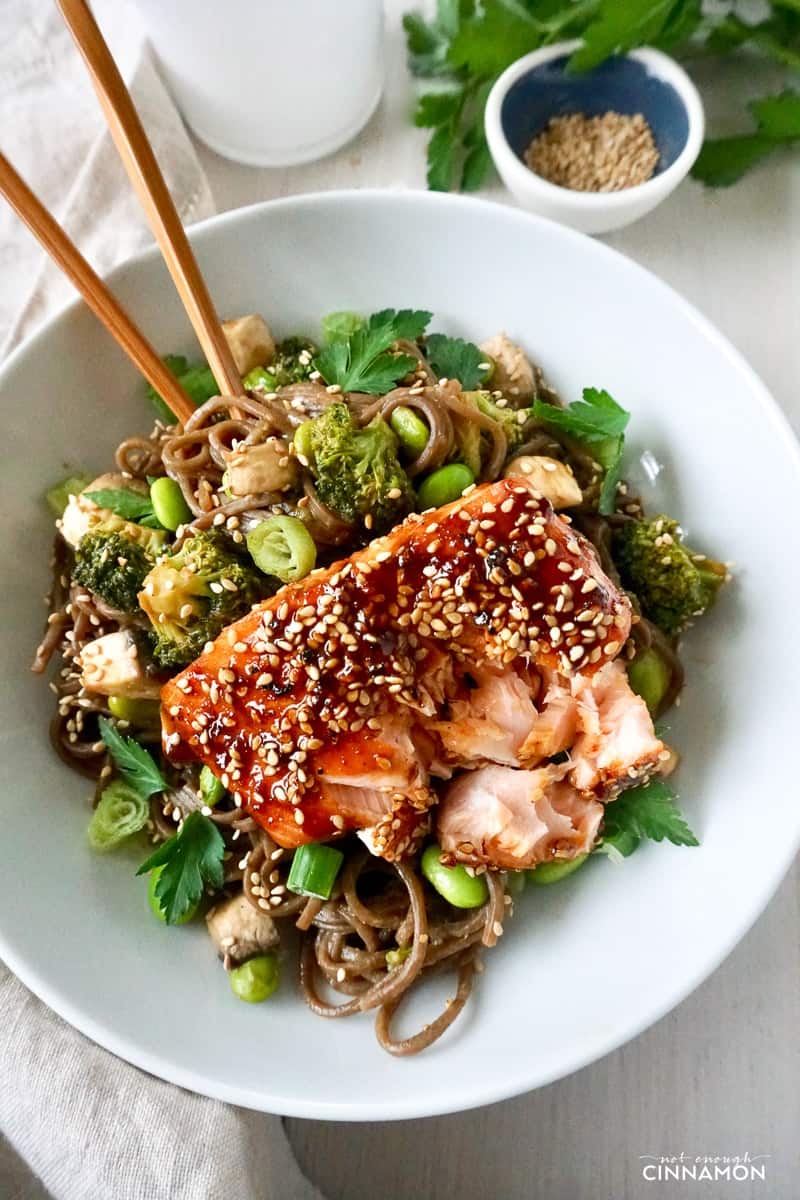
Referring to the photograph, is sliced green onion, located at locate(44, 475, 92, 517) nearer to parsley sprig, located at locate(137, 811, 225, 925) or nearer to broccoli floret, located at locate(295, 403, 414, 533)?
broccoli floret, located at locate(295, 403, 414, 533)

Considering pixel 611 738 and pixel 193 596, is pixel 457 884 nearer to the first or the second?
pixel 611 738

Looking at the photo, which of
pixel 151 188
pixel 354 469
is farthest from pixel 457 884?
pixel 151 188

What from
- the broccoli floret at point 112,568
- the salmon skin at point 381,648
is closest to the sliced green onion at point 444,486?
the salmon skin at point 381,648

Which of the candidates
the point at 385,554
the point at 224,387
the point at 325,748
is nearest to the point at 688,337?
the point at 385,554

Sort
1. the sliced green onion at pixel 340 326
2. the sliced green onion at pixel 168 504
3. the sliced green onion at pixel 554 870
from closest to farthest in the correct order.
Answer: the sliced green onion at pixel 554 870 → the sliced green onion at pixel 168 504 → the sliced green onion at pixel 340 326

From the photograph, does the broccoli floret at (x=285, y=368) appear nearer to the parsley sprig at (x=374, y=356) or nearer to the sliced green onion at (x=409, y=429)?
the parsley sprig at (x=374, y=356)

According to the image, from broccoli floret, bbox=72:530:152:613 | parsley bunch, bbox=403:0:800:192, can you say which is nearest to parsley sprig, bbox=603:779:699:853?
broccoli floret, bbox=72:530:152:613
